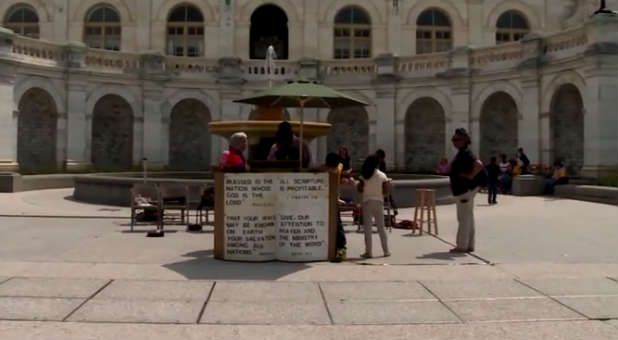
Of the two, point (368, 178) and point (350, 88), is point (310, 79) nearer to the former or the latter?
point (350, 88)

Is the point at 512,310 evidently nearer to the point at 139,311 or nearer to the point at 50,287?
the point at 139,311

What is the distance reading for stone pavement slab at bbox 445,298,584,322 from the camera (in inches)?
247

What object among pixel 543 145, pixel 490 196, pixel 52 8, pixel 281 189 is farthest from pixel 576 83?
pixel 52 8

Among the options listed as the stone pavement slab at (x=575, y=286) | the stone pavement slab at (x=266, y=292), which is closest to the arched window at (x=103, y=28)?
the stone pavement slab at (x=266, y=292)

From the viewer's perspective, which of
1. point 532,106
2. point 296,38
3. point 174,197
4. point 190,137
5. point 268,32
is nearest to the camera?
point 174,197

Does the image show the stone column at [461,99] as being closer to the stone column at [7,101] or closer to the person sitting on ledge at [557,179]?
the person sitting on ledge at [557,179]

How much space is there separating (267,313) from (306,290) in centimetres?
109

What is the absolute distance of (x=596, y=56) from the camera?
21844 millimetres

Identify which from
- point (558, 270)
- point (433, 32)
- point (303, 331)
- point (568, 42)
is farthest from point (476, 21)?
point (303, 331)

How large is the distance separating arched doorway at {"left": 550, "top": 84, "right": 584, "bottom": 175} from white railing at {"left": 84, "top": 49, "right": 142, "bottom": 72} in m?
19.3

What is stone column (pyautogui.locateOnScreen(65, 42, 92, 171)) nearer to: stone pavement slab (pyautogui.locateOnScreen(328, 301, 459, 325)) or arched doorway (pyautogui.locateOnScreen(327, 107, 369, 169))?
arched doorway (pyautogui.locateOnScreen(327, 107, 369, 169))

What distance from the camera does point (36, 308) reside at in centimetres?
634

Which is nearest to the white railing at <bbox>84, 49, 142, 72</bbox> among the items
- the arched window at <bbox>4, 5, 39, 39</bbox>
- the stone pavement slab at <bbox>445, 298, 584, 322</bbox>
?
the arched window at <bbox>4, 5, 39, 39</bbox>

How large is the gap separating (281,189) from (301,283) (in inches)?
73.6
